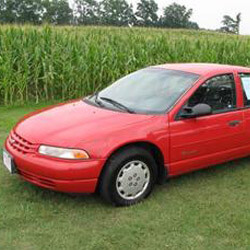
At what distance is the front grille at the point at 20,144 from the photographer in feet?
14.5

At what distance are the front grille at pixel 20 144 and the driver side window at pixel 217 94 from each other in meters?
1.87

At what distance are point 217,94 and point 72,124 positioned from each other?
192 cm

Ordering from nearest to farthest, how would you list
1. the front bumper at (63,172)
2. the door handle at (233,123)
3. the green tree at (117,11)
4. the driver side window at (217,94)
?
the front bumper at (63,172)
the driver side window at (217,94)
the door handle at (233,123)
the green tree at (117,11)

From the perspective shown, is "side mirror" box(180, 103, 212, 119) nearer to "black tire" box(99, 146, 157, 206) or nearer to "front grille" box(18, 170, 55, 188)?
"black tire" box(99, 146, 157, 206)

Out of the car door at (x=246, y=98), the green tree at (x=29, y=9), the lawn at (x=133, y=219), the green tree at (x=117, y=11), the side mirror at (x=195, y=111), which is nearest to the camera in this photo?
the lawn at (x=133, y=219)

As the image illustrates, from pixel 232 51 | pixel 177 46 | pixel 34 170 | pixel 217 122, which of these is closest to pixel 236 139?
pixel 217 122

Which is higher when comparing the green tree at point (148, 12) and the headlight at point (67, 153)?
the green tree at point (148, 12)

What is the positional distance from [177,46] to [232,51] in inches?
90.2

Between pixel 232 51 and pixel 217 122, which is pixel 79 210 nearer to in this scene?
pixel 217 122

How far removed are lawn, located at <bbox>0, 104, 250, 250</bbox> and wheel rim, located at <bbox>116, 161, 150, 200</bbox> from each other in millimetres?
152

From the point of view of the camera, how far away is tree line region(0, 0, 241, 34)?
174 feet

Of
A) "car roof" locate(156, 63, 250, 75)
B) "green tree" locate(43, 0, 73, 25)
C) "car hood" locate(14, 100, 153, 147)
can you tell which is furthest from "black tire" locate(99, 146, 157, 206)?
"green tree" locate(43, 0, 73, 25)

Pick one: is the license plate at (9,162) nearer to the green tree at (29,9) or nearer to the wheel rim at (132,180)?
the wheel rim at (132,180)

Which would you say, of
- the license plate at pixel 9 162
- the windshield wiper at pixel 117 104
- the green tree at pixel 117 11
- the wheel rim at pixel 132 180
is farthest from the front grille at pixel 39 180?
the green tree at pixel 117 11
